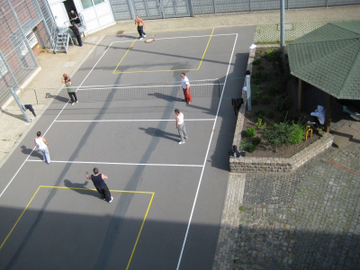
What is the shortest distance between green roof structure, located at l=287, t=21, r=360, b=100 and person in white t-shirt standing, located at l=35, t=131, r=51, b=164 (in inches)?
418

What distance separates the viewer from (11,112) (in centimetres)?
1947

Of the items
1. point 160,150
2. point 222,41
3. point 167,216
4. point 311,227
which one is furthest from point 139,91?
point 311,227

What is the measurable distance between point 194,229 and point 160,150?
4.39 meters

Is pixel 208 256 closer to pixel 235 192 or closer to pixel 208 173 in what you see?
pixel 235 192

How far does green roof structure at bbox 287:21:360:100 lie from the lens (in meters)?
11.9

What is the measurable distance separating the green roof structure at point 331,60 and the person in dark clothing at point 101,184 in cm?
809

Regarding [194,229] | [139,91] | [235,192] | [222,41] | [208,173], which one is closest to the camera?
[194,229]

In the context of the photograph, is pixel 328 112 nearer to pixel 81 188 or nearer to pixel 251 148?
pixel 251 148

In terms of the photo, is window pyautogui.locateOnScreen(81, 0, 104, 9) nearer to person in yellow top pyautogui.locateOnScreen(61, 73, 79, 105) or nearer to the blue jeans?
person in yellow top pyautogui.locateOnScreen(61, 73, 79, 105)

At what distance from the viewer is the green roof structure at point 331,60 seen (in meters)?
11.9

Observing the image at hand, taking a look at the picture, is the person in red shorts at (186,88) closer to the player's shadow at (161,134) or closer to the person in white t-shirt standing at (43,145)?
the player's shadow at (161,134)

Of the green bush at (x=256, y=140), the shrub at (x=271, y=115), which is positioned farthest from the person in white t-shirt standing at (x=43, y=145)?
the shrub at (x=271, y=115)

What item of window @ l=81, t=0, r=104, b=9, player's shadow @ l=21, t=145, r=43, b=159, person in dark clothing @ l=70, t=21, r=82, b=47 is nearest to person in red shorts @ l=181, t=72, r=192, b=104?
player's shadow @ l=21, t=145, r=43, b=159

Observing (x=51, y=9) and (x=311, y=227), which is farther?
(x=51, y=9)
